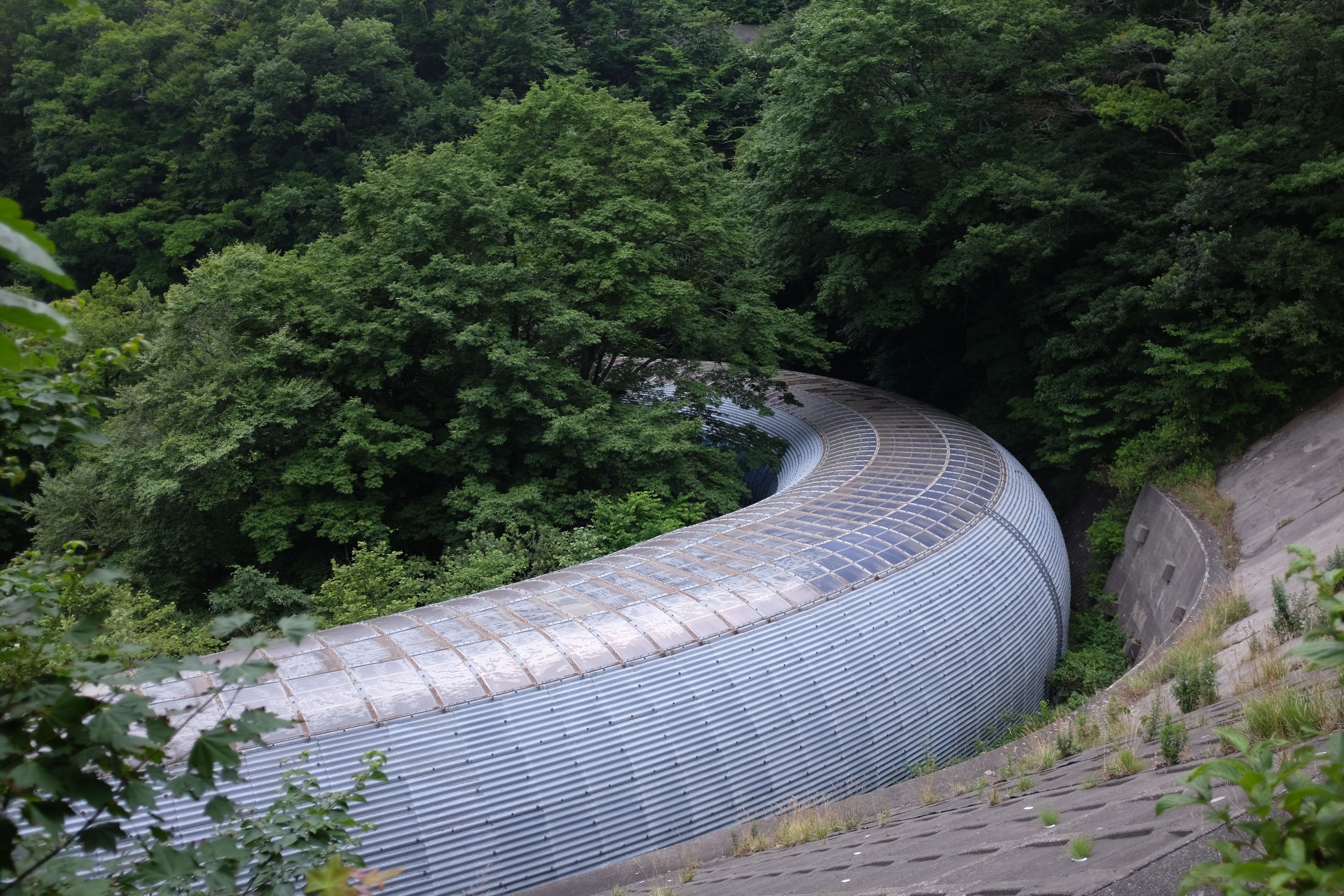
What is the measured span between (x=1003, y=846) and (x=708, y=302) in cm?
1543

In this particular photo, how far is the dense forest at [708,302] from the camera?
47.2ft

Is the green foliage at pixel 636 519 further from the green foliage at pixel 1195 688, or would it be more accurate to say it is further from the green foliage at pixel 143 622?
the green foliage at pixel 1195 688

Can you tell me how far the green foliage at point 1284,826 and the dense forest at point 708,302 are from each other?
1062cm

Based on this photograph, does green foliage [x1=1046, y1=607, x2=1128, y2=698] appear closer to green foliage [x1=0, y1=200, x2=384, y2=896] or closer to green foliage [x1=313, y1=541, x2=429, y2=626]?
green foliage [x1=313, y1=541, x2=429, y2=626]

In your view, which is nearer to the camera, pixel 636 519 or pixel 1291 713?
pixel 1291 713

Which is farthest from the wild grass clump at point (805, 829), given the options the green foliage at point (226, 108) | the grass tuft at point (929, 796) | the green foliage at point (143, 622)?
the green foliage at point (226, 108)

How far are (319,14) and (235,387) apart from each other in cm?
2535


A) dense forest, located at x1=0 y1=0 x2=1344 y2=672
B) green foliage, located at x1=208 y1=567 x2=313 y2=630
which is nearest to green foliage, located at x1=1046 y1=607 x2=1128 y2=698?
dense forest, located at x1=0 y1=0 x2=1344 y2=672

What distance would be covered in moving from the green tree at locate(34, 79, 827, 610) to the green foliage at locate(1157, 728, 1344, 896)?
42.1 feet

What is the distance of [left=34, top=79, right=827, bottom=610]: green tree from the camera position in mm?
15594

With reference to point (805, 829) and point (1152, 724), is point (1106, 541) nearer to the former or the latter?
point (1152, 724)

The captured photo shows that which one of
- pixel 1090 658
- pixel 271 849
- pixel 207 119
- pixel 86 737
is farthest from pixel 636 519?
pixel 207 119

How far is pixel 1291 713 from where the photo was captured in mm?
4305

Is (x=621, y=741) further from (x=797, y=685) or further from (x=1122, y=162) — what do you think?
(x=1122, y=162)
